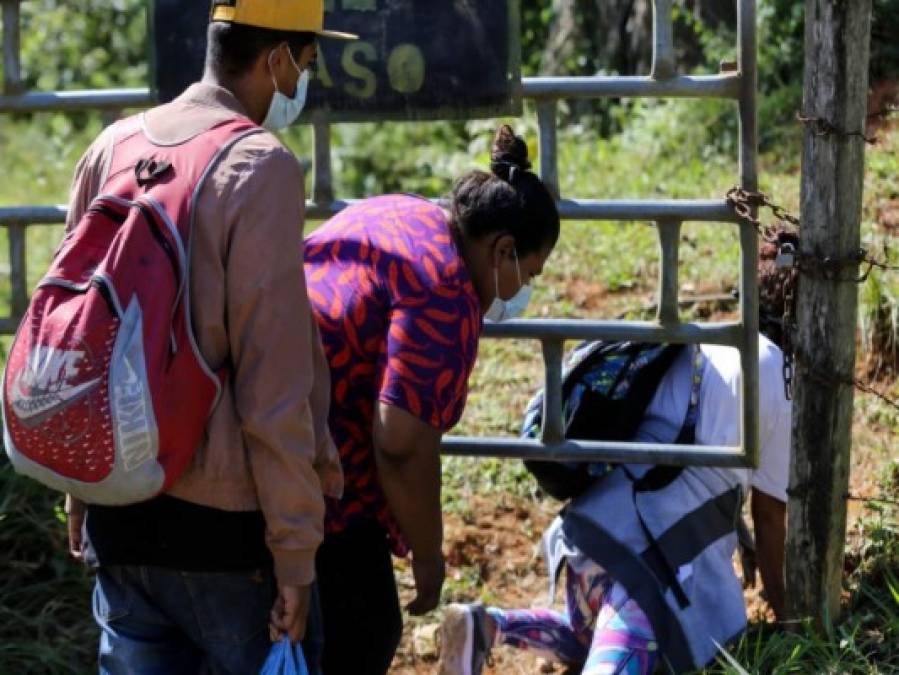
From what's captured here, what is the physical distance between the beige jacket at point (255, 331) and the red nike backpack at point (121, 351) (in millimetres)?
37

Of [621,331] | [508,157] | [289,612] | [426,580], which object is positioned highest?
[508,157]

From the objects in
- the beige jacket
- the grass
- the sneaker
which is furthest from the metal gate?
the beige jacket

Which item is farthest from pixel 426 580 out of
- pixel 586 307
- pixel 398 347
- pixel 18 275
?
pixel 586 307

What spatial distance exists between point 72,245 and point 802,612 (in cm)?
209

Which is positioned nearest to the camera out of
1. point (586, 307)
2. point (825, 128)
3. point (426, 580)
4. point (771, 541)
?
point (426, 580)

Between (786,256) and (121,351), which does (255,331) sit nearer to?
(121,351)

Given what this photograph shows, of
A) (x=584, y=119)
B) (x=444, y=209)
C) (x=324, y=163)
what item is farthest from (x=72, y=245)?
(x=584, y=119)

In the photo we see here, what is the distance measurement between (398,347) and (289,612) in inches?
22.7

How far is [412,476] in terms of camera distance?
9.66 feet

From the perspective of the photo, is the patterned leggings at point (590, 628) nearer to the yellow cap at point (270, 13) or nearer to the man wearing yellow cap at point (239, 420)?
the man wearing yellow cap at point (239, 420)

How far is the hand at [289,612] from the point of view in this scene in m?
2.57

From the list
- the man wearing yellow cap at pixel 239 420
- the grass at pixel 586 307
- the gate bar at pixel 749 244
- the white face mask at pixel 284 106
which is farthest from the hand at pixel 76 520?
the gate bar at pixel 749 244

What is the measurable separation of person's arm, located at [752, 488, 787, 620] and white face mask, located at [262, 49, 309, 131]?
1.77 meters

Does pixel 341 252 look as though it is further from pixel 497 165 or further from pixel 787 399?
pixel 787 399
